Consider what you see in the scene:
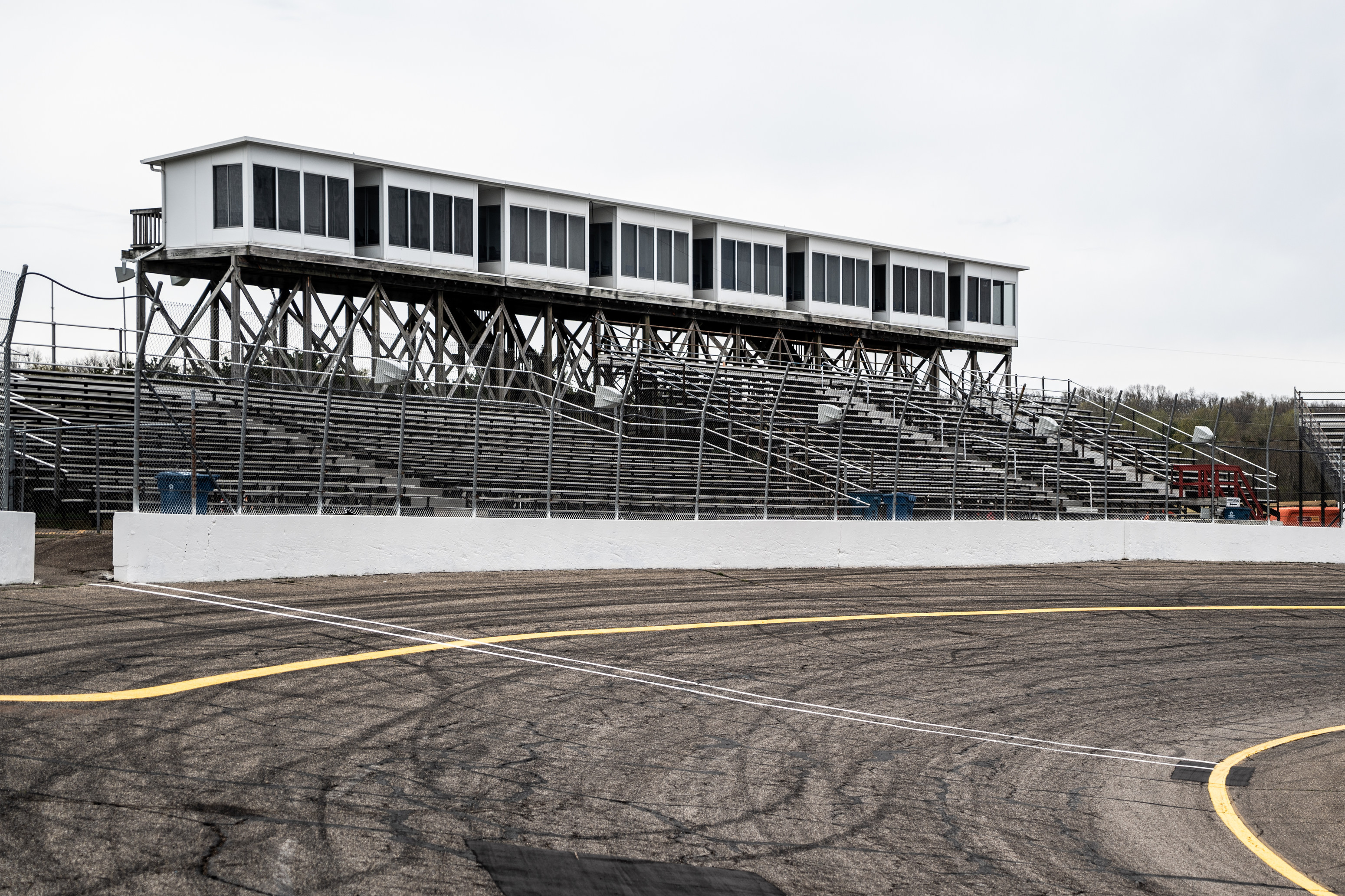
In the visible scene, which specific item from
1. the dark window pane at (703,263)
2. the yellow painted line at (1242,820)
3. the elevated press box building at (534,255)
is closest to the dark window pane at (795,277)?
the elevated press box building at (534,255)

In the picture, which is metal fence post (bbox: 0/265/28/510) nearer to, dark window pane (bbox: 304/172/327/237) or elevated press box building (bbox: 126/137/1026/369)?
elevated press box building (bbox: 126/137/1026/369)

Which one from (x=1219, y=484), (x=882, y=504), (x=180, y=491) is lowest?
(x=882, y=504)

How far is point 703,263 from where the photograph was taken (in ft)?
142

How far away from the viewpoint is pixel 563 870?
6.20 meters

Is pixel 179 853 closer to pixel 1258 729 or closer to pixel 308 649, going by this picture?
pixel 308 649

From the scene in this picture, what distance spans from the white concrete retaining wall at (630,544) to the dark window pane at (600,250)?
19.0 meters

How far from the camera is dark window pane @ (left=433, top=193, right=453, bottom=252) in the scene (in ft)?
117

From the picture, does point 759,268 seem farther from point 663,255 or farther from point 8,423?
point 8,423

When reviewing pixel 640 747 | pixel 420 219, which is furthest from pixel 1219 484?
pixel 640 747

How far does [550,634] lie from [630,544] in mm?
6932

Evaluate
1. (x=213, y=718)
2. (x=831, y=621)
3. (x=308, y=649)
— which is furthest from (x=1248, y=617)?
(x=213, y=718)

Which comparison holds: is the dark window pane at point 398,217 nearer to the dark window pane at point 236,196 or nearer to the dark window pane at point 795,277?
the dark window pane at point 236,196

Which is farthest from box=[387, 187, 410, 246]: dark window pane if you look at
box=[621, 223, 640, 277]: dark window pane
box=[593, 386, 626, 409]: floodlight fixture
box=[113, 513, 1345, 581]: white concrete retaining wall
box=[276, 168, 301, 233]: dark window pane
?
box=[113, 513, 1345, 581]: white concrete retaining wall

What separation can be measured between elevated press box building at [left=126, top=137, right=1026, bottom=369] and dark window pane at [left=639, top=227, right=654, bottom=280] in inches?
1.8
